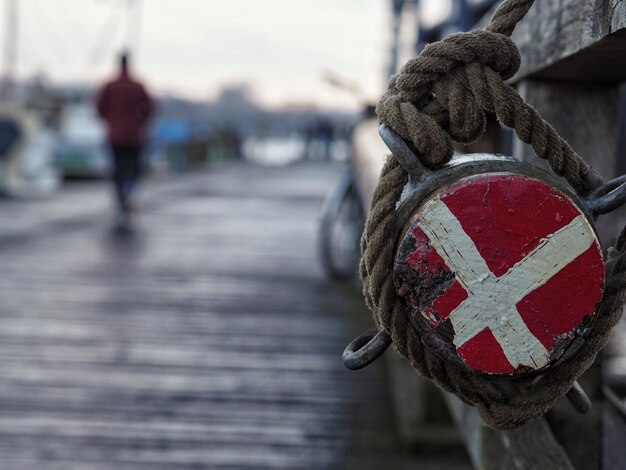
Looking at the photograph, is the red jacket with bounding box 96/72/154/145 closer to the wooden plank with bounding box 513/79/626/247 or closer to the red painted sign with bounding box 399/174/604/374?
the wooden plank with bounding box 513/79/626/247

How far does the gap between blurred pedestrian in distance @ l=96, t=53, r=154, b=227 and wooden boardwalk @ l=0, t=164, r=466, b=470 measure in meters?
0.69

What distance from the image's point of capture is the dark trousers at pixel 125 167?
759 cm

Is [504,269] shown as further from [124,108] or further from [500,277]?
[124,108]

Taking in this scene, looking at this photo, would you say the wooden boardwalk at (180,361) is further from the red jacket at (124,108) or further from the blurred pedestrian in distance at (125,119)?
the red jacket at (124,108)

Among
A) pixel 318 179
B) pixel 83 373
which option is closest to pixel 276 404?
pixel 83 373

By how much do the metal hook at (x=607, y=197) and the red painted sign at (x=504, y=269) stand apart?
7 cm

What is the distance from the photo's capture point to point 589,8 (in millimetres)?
1165

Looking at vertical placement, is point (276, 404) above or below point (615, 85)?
below

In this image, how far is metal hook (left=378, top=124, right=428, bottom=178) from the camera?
111 centimetres

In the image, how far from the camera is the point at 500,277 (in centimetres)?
107

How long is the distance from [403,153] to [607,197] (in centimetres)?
29

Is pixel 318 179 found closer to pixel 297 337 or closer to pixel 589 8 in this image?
pixel 297 337

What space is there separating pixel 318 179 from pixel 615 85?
16.5m

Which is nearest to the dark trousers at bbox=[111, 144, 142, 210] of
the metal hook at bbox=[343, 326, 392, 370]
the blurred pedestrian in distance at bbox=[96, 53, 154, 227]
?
the blurred pedestrian in distance at bbox=[96, 53, 154, 227]
